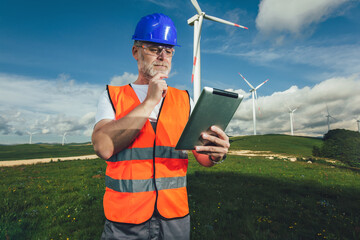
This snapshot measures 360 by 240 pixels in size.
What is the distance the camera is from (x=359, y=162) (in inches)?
1059

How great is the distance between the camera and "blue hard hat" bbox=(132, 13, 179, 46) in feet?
6.98

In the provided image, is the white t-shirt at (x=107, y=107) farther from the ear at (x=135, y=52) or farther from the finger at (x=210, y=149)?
the finger at (x=210, y=149)

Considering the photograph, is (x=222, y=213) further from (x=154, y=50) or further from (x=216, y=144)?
(x=154, y=50)

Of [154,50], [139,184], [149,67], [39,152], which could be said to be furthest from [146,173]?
[39,152]

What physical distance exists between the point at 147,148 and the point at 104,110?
567mm

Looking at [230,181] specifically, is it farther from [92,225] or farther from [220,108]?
[220,108]

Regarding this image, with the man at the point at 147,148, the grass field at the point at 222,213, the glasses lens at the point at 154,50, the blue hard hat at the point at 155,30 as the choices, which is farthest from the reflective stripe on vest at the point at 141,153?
the grass field at the point at 222,213

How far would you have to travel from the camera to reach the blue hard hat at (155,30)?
213cm

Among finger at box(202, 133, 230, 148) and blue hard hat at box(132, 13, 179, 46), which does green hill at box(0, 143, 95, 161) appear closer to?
blue hard hat at box(132, 13, 179, 46)

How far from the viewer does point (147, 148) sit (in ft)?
6.65

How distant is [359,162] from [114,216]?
35.2 metres

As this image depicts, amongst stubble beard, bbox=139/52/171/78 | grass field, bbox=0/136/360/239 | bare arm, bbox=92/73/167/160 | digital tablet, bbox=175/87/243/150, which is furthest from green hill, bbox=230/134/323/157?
bare arm, bbox=92/73/167/160

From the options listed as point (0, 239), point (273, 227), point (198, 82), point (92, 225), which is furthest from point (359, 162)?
point (0, 239)

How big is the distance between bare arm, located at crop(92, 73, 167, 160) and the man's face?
0.40 metres
